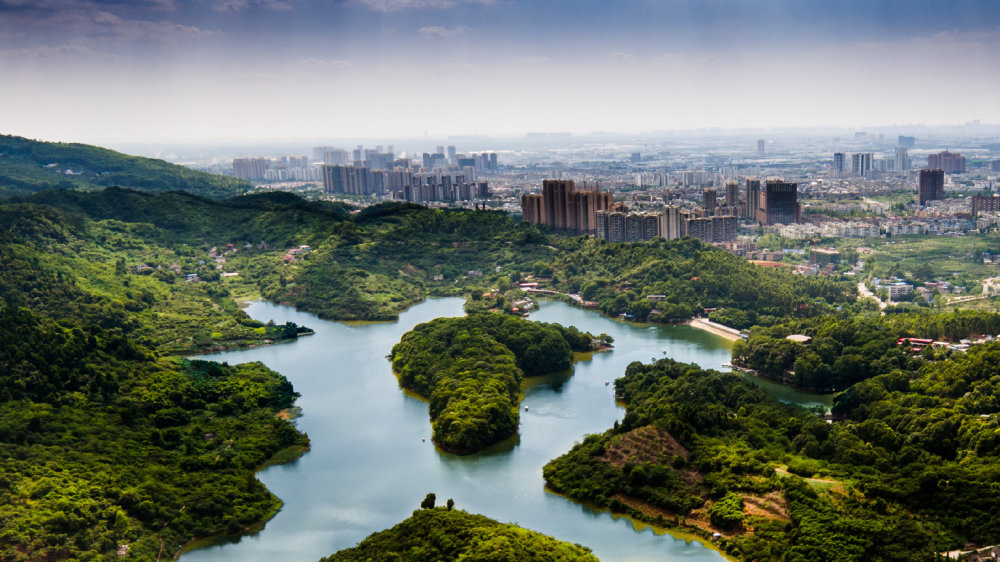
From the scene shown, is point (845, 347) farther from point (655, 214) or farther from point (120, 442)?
point (655, 214)

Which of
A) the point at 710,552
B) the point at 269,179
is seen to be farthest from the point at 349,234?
the point at 269,179

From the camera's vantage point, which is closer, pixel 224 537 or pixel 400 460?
pixel 224 537

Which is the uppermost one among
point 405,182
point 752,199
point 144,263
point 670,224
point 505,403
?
point 405,182

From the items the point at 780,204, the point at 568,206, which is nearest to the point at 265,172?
the point at 568,206

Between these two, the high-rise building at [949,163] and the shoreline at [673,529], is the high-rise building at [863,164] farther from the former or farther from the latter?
the shoreline at [673,529]

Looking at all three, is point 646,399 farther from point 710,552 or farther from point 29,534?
point 29,534

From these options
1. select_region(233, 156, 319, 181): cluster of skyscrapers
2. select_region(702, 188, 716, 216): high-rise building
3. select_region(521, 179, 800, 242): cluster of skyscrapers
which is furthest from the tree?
select_region(233, 156, 319, 181): cluster of skyscrapers

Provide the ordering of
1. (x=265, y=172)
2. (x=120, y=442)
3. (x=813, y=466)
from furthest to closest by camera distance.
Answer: (x=265, y=172) < (x=120, y=442) < (x=813, y=466)
